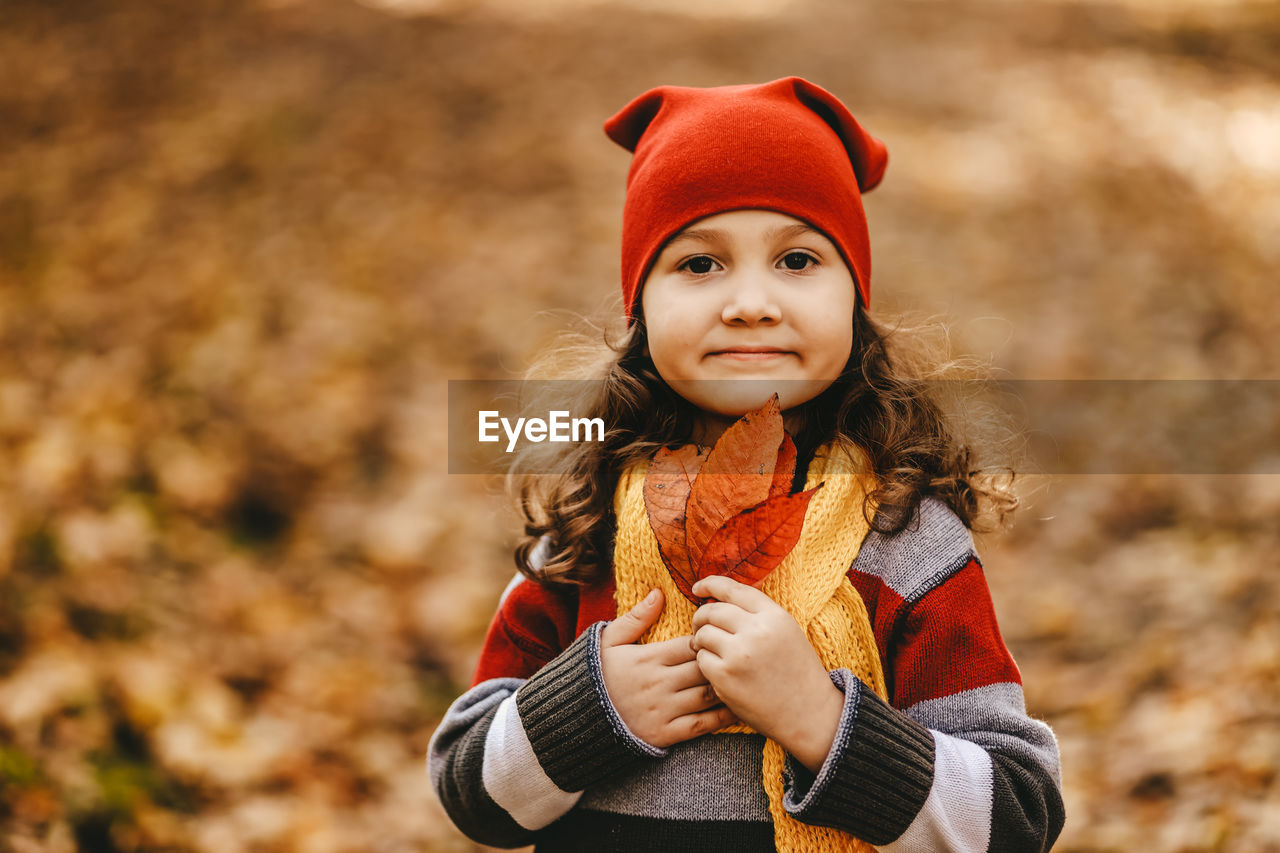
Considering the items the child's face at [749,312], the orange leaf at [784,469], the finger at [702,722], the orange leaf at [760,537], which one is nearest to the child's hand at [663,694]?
the finger at [702,722]

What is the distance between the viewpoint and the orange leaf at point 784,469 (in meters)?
1.25

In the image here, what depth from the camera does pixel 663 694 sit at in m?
1.19

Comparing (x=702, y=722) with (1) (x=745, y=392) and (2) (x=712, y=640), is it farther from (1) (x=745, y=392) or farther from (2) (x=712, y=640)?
(1) (x=745, y=392)

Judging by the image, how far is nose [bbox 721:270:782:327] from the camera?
121 cm

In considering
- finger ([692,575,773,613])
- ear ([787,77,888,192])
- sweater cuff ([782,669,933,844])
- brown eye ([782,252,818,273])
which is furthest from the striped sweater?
ear ([787,77,888,192])

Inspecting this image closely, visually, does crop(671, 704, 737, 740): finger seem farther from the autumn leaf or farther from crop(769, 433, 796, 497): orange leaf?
crop(769, 433, 796, 497): orange leaf

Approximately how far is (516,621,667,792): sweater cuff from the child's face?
39 centimetres

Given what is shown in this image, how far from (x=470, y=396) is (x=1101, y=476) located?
258 centimetres

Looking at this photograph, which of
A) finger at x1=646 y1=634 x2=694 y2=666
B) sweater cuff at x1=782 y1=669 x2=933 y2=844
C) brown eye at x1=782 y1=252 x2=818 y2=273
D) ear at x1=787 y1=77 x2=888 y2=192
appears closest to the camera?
sweater cuff at x1=782 y1=669 x2=933 y2=844

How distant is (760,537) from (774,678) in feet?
0.57

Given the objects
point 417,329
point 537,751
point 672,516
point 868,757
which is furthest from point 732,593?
point 417,329

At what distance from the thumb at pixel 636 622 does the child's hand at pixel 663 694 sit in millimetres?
22

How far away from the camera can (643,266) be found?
1369 millimetres

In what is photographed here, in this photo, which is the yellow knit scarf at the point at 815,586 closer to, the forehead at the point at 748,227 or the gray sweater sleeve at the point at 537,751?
the gray sweater sleeve at the point at 537,751
